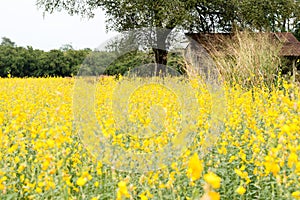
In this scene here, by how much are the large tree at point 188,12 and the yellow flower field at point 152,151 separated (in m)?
7.94

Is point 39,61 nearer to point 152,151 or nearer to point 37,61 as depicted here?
point 37,61

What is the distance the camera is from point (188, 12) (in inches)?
565

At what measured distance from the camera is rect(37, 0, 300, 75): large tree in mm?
13477

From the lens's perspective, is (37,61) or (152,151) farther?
(37,61)

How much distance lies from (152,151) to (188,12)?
12.0 metres

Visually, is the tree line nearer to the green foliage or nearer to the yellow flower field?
the green foliage

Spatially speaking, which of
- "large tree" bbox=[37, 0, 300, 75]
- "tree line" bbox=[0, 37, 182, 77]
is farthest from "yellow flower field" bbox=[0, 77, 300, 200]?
"tree line" bbox=[0, 37, 182, 77]

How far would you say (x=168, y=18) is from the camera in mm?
13086

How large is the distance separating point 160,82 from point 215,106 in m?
1.42

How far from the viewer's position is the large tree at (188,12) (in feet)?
44.2

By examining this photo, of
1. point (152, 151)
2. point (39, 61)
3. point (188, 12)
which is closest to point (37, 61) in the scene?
point (39, 61)

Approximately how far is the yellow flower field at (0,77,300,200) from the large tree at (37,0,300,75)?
7.94m

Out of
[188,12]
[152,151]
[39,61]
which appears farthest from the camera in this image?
[39,61]

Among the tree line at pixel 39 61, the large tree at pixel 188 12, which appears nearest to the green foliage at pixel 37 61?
the tree line at pixel 39 61
